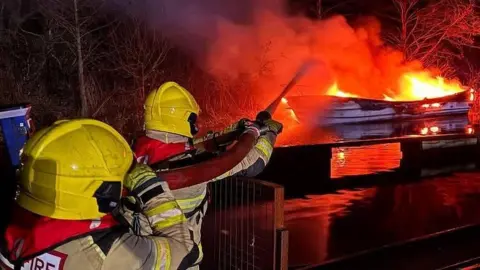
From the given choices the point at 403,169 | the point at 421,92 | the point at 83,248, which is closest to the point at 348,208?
the point at 403,169

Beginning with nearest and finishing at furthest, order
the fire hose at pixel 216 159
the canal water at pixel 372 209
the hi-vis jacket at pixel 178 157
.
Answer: the fire hose at pixel 216 159 → the hi-vis jacket at pixel 178 157 → the canal water at pixel 372 209

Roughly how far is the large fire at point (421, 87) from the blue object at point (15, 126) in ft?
50.3

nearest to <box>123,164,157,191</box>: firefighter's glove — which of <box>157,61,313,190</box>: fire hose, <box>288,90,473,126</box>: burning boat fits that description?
<box>157,61,313,190</box>: fire hose

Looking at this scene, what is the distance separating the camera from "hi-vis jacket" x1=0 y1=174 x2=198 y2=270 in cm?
147

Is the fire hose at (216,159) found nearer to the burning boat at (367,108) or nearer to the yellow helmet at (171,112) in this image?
the yellow helmet at (171,112)

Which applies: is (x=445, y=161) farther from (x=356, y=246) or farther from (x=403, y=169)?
(x=356, y=246)

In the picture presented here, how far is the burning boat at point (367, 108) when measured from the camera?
13828 mm

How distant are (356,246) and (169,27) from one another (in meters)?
9.06

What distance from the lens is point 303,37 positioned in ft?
52.7

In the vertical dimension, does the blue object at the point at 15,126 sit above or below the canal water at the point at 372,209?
above

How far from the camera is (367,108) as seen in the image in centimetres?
1461

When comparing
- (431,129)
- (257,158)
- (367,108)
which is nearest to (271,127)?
(257,158)

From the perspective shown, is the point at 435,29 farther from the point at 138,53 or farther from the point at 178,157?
the point at 178,157

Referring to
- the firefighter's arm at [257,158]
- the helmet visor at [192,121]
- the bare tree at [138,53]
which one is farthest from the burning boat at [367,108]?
the helmet visor at [192,121]
